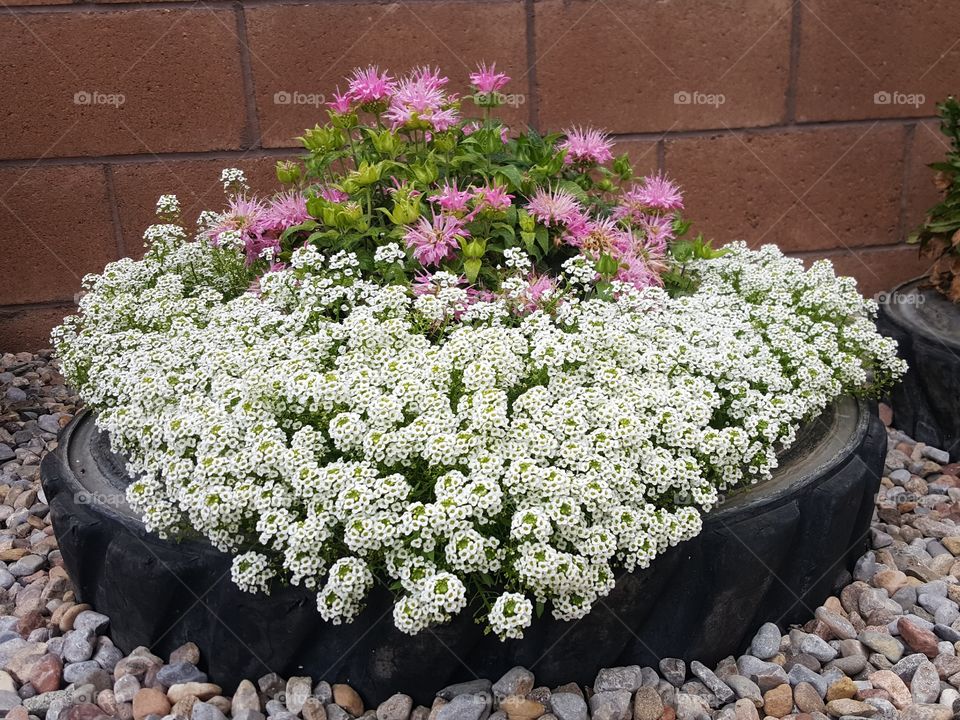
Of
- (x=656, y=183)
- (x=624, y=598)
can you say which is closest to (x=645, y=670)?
(x=624, y=598)

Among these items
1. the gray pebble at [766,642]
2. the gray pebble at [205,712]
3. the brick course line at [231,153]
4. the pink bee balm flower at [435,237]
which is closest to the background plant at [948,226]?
the brick course line at [231,153]

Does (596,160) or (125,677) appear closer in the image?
(125,677)

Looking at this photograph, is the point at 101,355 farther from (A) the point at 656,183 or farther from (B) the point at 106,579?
(A) the point at 656,183

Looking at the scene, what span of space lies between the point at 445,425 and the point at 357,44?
7.32 feet

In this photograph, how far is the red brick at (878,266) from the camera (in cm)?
414

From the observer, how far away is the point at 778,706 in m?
1.88

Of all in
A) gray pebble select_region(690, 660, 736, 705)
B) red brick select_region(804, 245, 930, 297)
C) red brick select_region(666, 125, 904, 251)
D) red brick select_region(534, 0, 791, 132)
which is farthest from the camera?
red brick select_region(804, 245, 930, 297)

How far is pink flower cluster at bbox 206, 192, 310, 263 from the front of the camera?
8.35 feet

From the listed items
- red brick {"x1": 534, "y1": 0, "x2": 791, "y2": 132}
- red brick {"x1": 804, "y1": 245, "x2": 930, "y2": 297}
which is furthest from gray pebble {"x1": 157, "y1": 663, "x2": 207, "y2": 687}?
red brick {"x1": 804, "y1": 245, "x2": 930, "y2": 297}

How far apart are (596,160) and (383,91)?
0.69m

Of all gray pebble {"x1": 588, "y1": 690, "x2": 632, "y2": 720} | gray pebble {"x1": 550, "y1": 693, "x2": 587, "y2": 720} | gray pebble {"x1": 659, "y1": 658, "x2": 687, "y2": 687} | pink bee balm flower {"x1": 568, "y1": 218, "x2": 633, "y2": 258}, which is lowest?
gray pebble {"x1": 659, "y1": 658, "x2": 687, "y2": 687}
